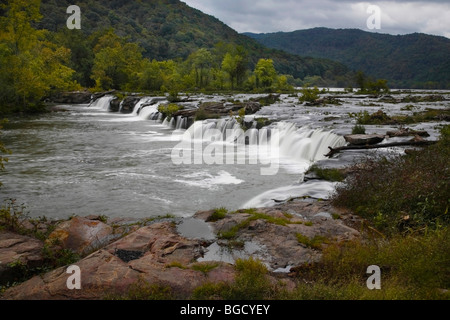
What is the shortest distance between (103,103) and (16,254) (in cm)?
4966

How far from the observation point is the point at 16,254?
7.23m

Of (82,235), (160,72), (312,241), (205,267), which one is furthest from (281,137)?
(160,72)

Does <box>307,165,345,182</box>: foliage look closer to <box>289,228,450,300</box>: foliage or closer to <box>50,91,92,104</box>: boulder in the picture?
<box>289,228,450,300</box>: foliage

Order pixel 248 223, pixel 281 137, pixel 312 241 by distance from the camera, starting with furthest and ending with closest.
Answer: pixel 281 137 < pixel 248 223 < pixel 312 241

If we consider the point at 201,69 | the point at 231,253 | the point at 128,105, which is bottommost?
the point at 231,253

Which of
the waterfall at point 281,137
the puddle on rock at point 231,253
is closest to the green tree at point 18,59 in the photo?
the waterfall at point 281,137

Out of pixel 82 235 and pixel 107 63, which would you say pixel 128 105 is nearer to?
pixel 107 63

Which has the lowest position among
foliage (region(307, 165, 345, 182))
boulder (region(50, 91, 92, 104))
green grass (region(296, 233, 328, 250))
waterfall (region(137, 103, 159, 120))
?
green grass (region(296, 233, 328, 250))

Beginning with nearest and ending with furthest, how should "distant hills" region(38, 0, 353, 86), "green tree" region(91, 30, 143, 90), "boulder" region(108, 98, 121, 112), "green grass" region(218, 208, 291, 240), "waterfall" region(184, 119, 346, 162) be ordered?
1. "green grass" region(218, 208, 291, 240)
2. "waterfall" region(184, 119, 346, 162)
3. "boulder" region(108, 98, 121, 112)
4. "green tree" region(91, 30, 143, 90)
5. "distant hills" region(38, 0, 353, 86)

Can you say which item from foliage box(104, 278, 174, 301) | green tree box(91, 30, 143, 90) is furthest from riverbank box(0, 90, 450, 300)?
green tree box(91, 30, 143, 90)

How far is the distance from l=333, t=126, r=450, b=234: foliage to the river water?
67.4 inches

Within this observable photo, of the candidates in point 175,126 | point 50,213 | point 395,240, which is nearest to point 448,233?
point 395,240

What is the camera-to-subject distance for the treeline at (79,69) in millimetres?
37531

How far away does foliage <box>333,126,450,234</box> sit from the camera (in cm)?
769
